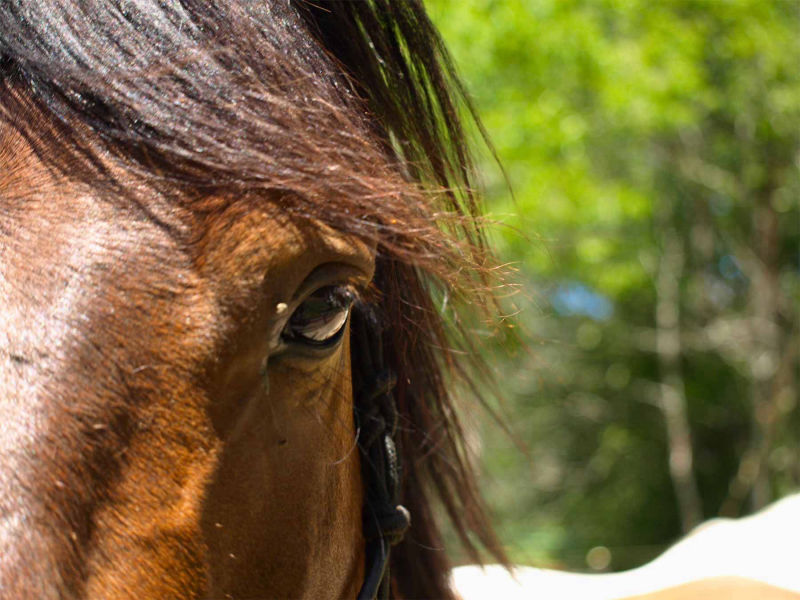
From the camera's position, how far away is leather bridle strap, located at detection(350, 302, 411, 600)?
4.51 feet

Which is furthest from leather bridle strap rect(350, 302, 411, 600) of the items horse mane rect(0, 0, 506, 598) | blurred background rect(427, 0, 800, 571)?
blurred background rect(427, 0, 800, 571)

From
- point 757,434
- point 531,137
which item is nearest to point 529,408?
point 757,434

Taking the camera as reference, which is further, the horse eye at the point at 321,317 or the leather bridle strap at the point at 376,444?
the leather bridle strap at the point at 376,444

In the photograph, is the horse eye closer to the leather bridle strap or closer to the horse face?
the horse face

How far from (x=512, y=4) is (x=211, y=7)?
638 centimetres

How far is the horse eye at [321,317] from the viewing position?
42.7 inches

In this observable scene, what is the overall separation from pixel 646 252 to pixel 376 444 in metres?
14.0

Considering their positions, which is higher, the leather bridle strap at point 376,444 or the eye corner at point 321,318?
the eye corner at point 321,318

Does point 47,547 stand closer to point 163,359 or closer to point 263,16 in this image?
point 163,359

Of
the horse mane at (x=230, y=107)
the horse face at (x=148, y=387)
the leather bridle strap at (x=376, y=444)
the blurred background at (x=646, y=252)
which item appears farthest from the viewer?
the blurred background at (x=646, y=252)

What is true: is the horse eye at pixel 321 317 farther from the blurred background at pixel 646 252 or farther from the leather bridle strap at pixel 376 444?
the blurred background at pixel 646 252

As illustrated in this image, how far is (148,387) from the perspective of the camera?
0.96 metres

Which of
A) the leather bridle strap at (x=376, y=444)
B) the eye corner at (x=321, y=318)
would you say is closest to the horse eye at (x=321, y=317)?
the eye corner at (x=321, y=318)

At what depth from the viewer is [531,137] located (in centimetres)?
759
